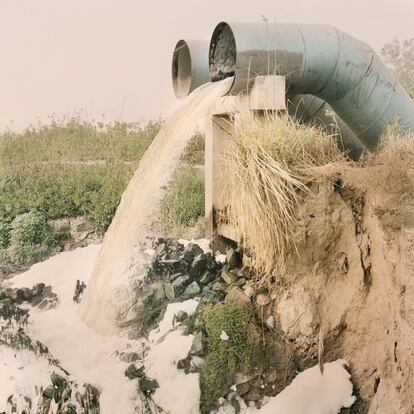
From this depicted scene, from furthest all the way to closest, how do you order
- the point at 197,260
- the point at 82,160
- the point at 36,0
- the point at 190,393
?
the point at 82,160
the point at 36,0
the point at 197,260
the point at 190,393

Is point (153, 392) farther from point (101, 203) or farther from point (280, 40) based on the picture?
point (101, 203)

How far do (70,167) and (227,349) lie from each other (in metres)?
3.78

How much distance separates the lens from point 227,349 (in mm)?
2953

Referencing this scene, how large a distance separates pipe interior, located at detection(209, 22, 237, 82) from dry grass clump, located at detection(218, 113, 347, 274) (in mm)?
674

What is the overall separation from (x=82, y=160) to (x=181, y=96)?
229 centimetres

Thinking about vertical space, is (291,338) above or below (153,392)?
above

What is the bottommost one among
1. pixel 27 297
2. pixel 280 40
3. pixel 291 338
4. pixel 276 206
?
pixel 27 297

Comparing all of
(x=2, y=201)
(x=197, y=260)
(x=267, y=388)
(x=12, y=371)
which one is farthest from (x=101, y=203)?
(x=267, y=388)

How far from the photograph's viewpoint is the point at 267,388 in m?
2.94

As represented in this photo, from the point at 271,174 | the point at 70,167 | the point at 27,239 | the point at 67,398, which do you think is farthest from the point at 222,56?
the point at 70,167

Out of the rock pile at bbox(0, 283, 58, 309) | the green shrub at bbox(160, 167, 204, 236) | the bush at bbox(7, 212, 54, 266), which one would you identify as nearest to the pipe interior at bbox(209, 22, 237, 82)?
the green shrub at bbox(160, 167, 204, 236)

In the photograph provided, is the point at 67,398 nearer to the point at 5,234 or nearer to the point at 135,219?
the point at 135,219

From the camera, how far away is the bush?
4.95 metres

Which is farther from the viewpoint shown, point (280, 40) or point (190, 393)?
point (280, 40)
